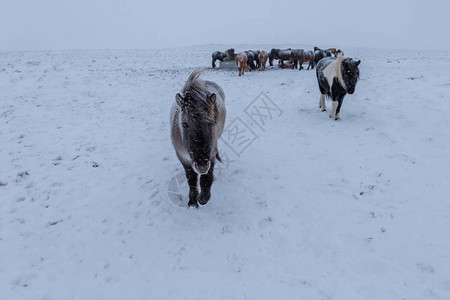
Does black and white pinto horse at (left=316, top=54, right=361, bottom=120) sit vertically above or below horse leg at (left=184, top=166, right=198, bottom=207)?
above

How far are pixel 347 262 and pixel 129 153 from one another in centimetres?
597

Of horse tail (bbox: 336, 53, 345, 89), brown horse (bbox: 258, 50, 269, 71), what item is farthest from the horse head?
brown horse (bbox: 258, 50, 269, 71)

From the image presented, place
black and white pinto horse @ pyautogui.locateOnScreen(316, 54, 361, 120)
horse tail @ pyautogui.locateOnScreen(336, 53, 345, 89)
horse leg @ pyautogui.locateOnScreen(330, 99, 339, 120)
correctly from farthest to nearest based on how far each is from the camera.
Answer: horse leg @ pyautogui.locateOnScreen(330, 99, 339, 120) < horse tail @ pyautogui.locateOnScreen(336, 53, 345, 89) < black and white pinto horse @ pyautogui.locateOnScreen(316, 54, 361, 120)

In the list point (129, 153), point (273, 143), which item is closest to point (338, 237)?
point (273, 143)

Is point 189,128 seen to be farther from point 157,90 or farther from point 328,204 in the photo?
point 157,90

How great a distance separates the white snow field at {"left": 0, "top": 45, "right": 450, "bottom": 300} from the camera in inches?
132

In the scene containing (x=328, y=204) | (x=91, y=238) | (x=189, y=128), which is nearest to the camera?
(x=189, y=128)

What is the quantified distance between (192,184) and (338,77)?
6028 mm

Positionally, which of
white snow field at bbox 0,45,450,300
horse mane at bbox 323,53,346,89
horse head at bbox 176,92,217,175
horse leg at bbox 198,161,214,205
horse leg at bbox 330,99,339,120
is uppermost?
horse mane at bbox 323,53,346,89

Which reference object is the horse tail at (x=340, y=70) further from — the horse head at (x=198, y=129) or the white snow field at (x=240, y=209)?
the horse head at (x=198, y=129)

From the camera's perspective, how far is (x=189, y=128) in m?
3.35

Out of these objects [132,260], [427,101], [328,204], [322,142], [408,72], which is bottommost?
[132,260]

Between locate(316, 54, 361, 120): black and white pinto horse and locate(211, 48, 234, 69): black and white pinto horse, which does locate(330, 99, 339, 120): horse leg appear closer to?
locate(316, 54, 361, 120): black and white pinto horse

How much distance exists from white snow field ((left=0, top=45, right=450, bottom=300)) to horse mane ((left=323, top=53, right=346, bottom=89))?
144 cm
